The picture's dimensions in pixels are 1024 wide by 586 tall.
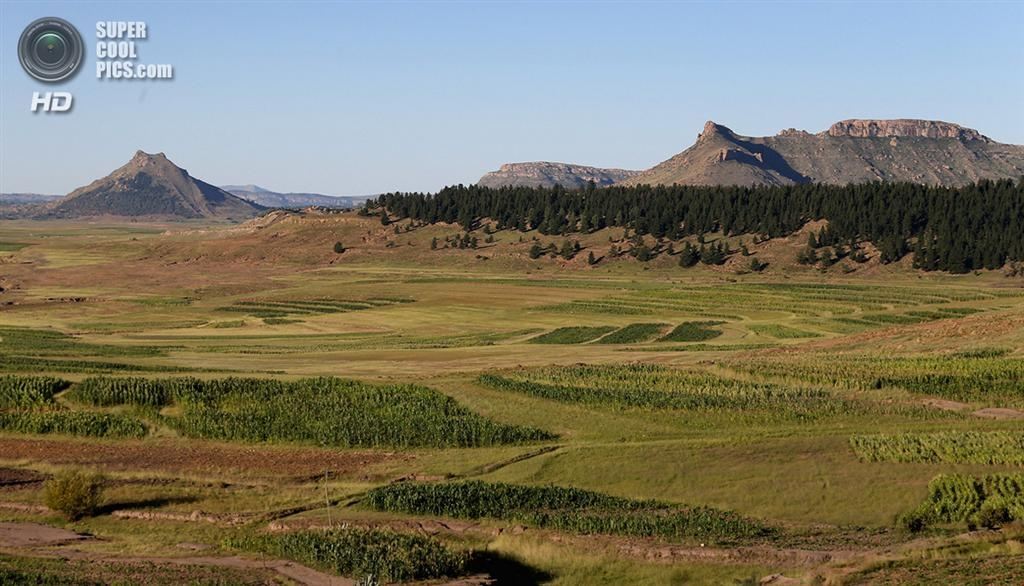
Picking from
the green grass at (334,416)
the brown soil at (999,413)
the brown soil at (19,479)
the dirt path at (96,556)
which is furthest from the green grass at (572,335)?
the dirt path at (96,556)

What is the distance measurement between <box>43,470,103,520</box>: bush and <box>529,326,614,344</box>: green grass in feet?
180

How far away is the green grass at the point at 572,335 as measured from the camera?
3734 inches

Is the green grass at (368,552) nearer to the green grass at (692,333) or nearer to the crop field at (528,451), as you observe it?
the crop field at (528,451)

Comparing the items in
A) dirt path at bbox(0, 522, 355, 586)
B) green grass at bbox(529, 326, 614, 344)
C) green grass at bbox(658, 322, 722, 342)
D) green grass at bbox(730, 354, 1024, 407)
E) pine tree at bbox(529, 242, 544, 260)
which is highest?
pine tree at bbox(529, 242, 544, 260)

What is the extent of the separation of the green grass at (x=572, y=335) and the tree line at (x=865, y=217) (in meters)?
68.9

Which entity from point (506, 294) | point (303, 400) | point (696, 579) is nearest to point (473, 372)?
point (303, 400)

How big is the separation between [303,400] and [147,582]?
90.2 feet

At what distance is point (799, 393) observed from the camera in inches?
2368

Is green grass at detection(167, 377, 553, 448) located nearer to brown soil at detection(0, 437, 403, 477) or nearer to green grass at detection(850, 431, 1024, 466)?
brown soil at detection(0, 437, 403, 477)

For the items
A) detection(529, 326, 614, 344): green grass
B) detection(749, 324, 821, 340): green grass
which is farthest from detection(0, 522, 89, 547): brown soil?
detection(749, 324, 821, 340): green grass

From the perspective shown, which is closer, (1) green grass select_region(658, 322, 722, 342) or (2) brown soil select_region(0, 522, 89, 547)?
(2) brown soil select_region(0, 522, 89, 547)

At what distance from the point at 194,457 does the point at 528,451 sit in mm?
15069

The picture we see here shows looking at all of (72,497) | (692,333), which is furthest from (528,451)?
(692,333)

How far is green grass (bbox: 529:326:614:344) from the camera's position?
311ft
